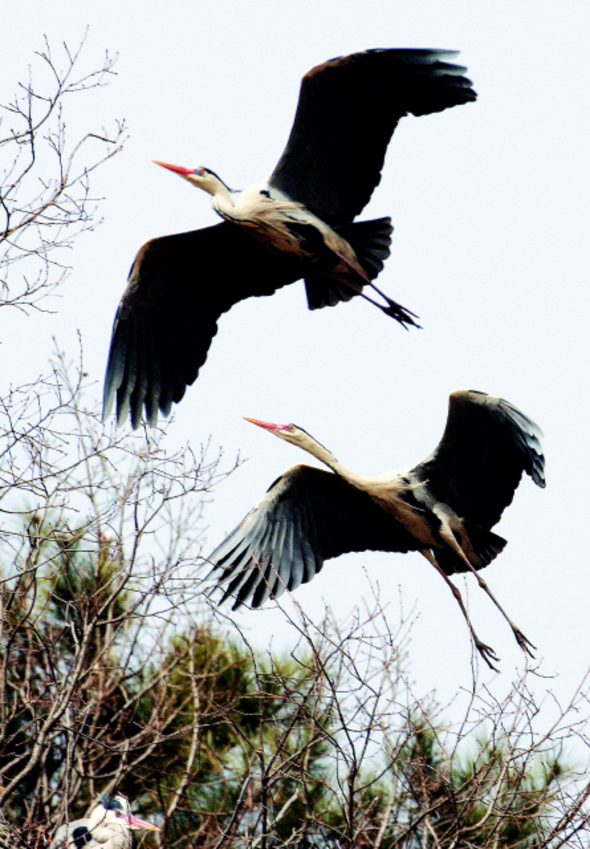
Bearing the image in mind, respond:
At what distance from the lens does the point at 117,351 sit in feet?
21.8

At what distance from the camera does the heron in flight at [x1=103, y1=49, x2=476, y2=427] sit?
5855 mm

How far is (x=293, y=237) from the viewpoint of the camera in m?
6.21

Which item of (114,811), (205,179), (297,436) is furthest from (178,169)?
(114,811)

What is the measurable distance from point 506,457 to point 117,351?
2.14 meters

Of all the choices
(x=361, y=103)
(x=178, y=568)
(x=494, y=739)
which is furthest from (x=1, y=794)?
(x=361, y=103)

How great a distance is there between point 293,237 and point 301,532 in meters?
1.62

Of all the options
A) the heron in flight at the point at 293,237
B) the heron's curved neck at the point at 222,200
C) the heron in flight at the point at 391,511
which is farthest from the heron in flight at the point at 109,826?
the heron's curved neck at the point at 222,200

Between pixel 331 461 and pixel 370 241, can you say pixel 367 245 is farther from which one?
pixel 331 461

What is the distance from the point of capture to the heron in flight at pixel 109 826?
6555 millimetres

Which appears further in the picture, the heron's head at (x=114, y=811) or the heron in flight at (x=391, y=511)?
the heron's head at (x=114, y=811)

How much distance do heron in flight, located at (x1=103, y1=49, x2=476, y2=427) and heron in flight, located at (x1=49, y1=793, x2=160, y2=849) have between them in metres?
2.06

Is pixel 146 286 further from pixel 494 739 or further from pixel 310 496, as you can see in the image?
pixel 494 739

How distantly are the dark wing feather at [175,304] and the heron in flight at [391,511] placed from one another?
0.59 meters

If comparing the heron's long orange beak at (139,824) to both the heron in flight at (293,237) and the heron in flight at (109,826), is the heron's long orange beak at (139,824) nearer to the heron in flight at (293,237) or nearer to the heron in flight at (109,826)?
the heron in flight at (109,826)
